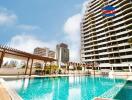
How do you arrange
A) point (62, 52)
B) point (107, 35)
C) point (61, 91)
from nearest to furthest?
point (61, 91), point (107, 35), point (62, 52)

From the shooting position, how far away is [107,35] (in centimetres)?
6725

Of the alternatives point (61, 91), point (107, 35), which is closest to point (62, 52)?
point (107, 35)

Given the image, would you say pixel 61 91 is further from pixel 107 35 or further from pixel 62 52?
pixel 62 52

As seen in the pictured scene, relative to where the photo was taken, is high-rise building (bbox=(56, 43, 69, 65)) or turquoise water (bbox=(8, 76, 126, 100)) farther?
high-rise building (bbox=(56, 43, 69, 65))

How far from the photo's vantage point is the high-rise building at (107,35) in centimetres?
5864

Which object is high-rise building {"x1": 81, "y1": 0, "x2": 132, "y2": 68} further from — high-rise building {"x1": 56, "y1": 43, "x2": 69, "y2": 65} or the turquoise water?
high-rise building {"x1": 56, "y1": 43, "x2": 69, "y2": 65}

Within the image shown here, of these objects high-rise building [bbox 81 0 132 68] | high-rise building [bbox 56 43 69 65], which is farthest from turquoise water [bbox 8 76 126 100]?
high-rise building [bbox 56 43 69 65]

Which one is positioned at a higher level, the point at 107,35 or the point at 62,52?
the point at 62,52

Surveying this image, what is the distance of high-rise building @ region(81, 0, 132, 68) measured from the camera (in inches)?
2309

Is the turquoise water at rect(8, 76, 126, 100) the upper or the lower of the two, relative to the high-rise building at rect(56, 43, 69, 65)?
lower

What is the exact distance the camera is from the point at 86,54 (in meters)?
78.3

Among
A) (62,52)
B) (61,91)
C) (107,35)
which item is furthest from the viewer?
(62,52)

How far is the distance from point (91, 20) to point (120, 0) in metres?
17.8

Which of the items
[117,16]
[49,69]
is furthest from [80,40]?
[49,69]
